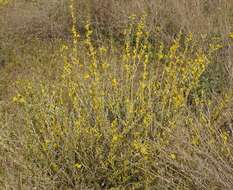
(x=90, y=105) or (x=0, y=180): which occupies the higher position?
(x=90, y=105)

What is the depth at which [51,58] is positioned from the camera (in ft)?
16.7

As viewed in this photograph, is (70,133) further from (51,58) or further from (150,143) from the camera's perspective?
(51,58)

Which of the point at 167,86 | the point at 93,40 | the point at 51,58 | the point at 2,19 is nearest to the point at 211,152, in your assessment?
the point at 167,86

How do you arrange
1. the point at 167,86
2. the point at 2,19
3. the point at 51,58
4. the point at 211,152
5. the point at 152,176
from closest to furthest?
the point at 211,152, the point at 152,176, the point at 167,86, the point at 51,58, the point at 2,19

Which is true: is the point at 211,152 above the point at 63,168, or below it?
above

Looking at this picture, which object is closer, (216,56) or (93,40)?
(216,56)

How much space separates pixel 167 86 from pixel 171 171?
69 centimetres

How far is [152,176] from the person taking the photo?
2838 millimetres

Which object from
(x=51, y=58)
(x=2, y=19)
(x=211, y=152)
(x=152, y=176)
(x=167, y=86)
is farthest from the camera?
(x=2, y=19)

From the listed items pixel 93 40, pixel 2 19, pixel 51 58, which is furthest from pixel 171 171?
pixel 2 19

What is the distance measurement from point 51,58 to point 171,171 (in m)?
2.85

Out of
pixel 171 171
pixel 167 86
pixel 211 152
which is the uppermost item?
pixel 167 86

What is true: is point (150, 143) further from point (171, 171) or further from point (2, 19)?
point (2, 19)

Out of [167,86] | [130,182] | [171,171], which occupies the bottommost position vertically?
[130,182]
